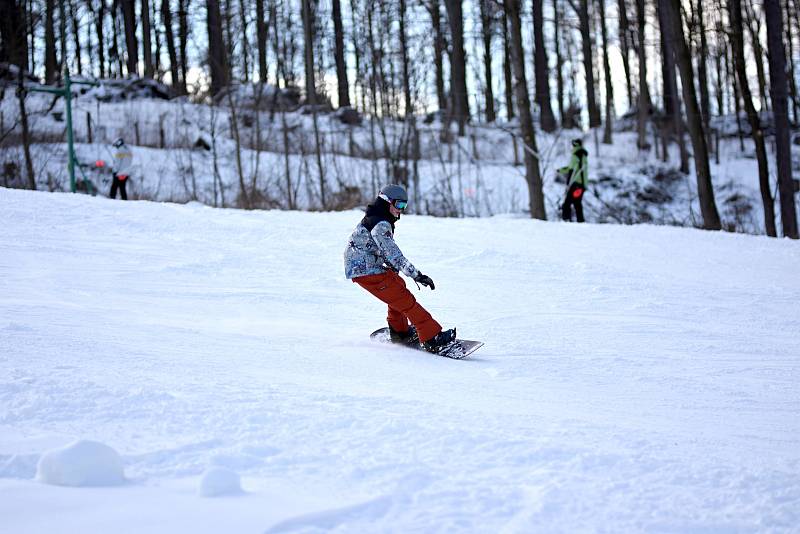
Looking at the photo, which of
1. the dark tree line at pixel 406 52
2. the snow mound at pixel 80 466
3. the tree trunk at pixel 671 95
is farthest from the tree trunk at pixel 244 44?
the snow mound at pixel 80 466

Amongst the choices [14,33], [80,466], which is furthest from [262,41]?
[80,466]

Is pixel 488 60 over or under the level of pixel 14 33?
over

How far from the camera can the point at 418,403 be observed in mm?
4191

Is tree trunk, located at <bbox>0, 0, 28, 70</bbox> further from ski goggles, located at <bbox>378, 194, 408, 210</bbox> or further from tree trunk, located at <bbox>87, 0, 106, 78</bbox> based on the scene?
ski goggles, located at <bbox>378, 194, 408, 210</bbox>

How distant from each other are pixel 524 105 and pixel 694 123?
3.56 metres

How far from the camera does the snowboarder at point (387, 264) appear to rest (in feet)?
19.3

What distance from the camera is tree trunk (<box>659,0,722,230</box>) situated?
15.5 metres

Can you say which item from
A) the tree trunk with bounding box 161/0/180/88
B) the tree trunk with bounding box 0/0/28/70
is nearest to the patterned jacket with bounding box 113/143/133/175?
the tree trunk with bounding box 0/0/28/70

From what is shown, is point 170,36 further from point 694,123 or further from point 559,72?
point 694,123

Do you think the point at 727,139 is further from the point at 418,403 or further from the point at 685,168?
the point at 418,403

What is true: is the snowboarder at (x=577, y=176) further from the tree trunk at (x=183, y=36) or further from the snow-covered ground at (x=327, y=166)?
the tree trunk at (x=183, y=36)

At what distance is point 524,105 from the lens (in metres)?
15.6

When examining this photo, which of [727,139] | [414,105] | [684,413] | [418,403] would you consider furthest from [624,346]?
[727,139]

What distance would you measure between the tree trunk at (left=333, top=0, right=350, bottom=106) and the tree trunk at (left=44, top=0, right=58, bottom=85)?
11070mm
